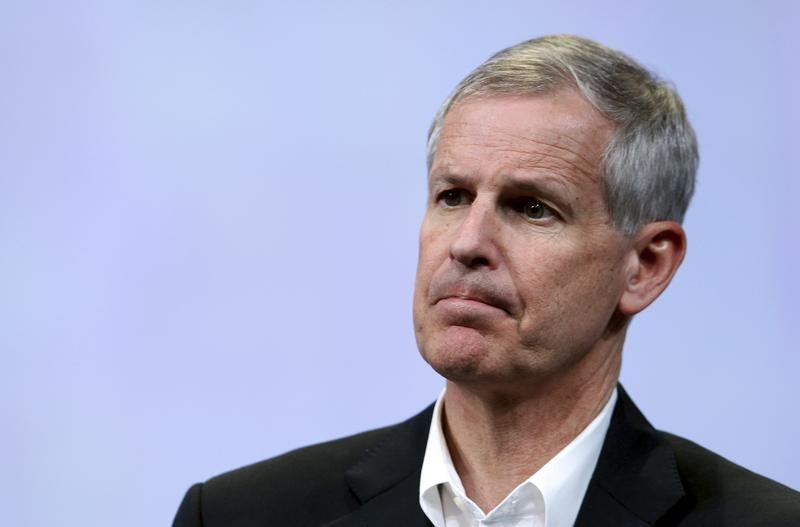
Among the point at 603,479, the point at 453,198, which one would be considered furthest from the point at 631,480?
the point at 453,198

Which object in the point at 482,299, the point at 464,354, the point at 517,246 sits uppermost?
the point at 517,246

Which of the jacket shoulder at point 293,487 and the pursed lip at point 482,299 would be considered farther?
the jacket shoulder at point 293,487

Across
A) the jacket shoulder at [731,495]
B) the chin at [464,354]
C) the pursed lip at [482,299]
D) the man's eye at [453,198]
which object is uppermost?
the man's eye at [453,198]

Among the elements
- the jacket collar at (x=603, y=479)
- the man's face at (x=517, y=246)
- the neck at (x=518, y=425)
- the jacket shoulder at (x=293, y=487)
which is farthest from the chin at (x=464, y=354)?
the jacket shoulder at (x=293, y=487)

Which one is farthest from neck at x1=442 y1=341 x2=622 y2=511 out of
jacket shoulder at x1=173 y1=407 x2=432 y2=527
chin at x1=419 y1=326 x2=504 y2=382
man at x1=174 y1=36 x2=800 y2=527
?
jacket shoulder at x1=173 y1=407 x2=432 y2=527

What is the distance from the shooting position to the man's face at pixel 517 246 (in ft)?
10.2

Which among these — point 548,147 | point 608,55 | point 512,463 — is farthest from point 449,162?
point 512,463

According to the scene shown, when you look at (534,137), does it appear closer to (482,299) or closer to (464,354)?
(482,299)

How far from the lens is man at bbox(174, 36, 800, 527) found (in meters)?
3.15

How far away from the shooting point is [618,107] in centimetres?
330

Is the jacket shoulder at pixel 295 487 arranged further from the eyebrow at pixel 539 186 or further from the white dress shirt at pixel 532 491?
the eyebrow at pixel 539 186

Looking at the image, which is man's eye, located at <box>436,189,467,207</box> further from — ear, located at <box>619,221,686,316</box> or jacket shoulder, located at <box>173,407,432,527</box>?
jacket shoulder, located at <box>173,407,432,527</box>

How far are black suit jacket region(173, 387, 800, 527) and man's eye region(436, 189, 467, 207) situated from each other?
21.5 inches

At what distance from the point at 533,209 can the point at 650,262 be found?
375 millimetres
